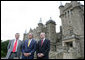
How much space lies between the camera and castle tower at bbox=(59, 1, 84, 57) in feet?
77.3

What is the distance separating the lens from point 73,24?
27.1m

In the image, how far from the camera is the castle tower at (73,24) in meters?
23.6

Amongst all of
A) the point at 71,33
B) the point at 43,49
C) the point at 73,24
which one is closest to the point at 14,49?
the point at 43,49

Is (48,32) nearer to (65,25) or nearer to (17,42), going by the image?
(65,25)

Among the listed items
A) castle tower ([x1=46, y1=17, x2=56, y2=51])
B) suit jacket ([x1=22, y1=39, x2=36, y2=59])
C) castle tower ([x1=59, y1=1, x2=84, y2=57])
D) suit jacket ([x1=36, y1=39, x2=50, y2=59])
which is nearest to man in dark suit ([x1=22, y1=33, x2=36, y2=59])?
suit jacket ([x1=22, y1=39, x2=36, y2=59])

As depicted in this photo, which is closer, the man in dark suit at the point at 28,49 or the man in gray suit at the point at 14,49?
the man in dark suit at the point at 28,49

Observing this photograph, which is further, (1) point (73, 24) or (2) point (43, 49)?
(1) point (73, 24)

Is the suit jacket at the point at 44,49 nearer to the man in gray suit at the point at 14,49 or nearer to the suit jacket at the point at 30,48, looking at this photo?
the suit jacket at the point at 30,48

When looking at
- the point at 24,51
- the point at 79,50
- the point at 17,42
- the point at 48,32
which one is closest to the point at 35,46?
the point at 24,51

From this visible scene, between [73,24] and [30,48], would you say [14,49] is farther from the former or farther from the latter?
[73,24]

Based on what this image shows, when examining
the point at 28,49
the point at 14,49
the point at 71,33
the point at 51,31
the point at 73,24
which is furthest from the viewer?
the point at 51,31

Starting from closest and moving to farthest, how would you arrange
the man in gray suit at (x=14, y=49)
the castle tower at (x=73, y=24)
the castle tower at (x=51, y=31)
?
the man in gray suit at (x=14, y=49) → the castle tower at (x=73, y=24) → the castle tower at (x=51, y=31)

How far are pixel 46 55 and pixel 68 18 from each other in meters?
25.9

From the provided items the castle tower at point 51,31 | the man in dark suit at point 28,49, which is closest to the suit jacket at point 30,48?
the man in dark suit at point 28,49
